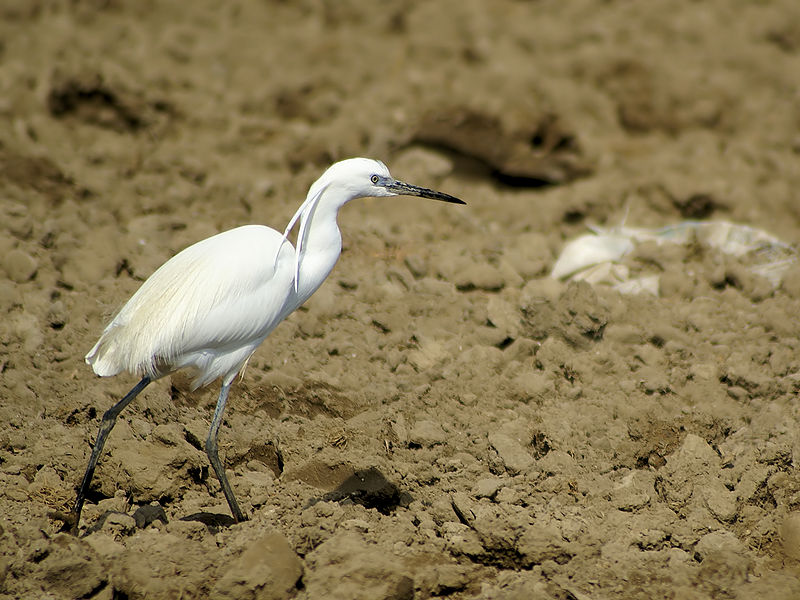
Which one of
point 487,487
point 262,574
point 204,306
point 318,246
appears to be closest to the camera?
point 262,574

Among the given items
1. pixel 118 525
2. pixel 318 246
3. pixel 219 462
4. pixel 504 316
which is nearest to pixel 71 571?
pixel 118 525

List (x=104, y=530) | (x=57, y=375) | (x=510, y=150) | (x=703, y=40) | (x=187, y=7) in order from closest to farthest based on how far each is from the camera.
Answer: (x=104, y=530) < (x=57, y=375) < (x=510, y=150) < (x=703, y=40) < (x=187, y=7)

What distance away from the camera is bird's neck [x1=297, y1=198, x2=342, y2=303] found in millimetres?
4641

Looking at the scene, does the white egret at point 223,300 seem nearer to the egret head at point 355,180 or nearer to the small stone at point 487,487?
the egret head at point 355,180

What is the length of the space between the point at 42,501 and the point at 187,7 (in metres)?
8.58

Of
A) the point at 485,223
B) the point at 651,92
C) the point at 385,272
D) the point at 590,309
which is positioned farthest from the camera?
the point at 651,92

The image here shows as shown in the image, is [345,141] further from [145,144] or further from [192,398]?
[192,398]

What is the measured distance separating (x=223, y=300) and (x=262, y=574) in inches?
53.6

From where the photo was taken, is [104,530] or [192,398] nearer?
[104,530]

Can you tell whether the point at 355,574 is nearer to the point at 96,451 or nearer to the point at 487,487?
the point at 487,487

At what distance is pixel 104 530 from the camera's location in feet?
13.7

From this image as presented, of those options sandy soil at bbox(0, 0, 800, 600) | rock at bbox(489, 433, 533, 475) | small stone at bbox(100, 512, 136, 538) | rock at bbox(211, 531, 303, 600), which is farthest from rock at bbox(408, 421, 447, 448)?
small stone at bbox(100, 512, 136, 538)

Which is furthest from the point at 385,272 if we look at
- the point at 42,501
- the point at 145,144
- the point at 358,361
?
the point at 145,144

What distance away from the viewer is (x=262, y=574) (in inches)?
147
